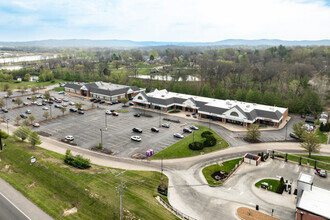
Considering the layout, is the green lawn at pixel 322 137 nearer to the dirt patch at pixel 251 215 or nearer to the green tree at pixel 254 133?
the green tree at pixel 254 133

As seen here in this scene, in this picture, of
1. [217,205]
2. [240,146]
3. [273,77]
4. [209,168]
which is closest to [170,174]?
[209,168]

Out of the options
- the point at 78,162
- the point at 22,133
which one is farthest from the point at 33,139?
the point at 78,162

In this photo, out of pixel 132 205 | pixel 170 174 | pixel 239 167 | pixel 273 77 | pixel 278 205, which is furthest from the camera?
pixel 273 77

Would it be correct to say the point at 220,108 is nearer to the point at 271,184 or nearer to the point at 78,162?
the point at 271,184

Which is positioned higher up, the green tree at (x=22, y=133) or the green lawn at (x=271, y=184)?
the green tree at (x=22, y=133)

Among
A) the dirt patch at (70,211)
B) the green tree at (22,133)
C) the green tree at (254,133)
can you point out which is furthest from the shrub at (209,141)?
the green tree at (22,133)

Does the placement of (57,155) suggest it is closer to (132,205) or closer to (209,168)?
(132,205)
